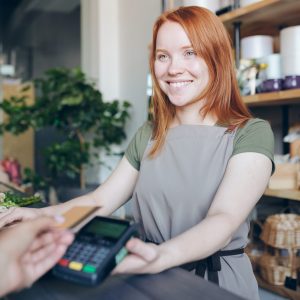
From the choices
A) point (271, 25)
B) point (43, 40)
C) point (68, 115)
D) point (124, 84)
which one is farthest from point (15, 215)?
point (43, 40)

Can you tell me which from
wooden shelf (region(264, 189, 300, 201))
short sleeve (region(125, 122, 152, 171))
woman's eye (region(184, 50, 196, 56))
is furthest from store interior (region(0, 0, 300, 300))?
woman's eye (region(184, 50, 196, 56))

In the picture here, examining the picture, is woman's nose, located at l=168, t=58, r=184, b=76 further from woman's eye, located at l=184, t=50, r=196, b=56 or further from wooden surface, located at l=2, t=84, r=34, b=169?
wooden surface, located at l=2, t=84, r=34, b=169

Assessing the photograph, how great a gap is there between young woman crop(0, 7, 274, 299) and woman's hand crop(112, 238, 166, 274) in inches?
8.2

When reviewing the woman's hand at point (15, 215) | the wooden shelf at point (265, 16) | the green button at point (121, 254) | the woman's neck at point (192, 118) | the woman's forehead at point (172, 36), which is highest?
the wooden shelf at point (265, 16)

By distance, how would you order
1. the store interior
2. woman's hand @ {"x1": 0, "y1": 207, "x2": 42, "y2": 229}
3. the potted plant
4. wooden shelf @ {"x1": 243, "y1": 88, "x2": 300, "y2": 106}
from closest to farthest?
1. woman's hand @ {"x1": 0, "y1": 207, "x2": 42, "y2": 229}
2. wooden shelf @ {"x1": 243, "y1": 88, "x2": 300, "y2": 106}
3. the store interior
4. the potted plant

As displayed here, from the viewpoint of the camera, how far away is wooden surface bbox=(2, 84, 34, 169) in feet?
13.4

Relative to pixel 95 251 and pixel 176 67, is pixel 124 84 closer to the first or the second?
pixel 176 67

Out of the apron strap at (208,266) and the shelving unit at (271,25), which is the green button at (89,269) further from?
the shelving unit at (271,25)

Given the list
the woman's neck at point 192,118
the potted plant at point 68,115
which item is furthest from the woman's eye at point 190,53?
the potted plant at point 68,115

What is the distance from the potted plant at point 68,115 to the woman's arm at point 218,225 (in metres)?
2.12

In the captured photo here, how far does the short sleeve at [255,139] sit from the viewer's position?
91 centimetres

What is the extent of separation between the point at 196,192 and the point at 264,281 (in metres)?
1.11

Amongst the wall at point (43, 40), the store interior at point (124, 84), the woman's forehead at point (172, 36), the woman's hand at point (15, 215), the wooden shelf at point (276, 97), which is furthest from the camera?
the wall at point (43, 40)

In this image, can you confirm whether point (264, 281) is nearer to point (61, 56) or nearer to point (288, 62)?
point (288, 62)
